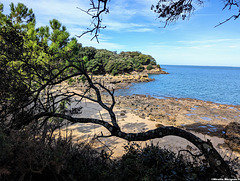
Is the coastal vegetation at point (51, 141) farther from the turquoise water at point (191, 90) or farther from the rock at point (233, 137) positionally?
the turquoise water at point (191, 90)

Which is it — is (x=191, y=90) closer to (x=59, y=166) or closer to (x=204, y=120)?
(x=204, y=120)

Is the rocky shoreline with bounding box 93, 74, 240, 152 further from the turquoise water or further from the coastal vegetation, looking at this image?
the coastal vegetation

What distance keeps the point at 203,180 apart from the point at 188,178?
246 mm

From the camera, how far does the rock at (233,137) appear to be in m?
9.17

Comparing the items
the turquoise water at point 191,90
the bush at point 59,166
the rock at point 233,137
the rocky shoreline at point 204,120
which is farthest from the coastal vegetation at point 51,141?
the turquoise water at point 191,90

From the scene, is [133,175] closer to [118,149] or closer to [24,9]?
[118,149]

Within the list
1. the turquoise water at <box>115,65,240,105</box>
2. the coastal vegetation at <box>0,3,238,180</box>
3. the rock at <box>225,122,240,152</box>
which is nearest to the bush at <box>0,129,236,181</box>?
the coastal vegetation at <box>0,3,238,180</box>

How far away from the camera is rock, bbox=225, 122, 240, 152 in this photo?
9171 mm

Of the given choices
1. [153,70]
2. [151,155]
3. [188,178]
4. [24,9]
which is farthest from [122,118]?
[153,70]

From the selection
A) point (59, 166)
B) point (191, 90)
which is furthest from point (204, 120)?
point (191, 90)

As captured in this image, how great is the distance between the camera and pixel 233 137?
33.2 feet

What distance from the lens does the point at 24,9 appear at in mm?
11508

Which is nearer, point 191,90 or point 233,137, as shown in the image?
point 233,137

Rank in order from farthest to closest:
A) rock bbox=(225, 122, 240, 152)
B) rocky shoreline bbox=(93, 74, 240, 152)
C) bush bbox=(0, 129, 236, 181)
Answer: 1. rocky shoreline bbox=(93, 74, 240, 152)
2. rock bbox=(225, 122, 240, 152)
3. bush bbox=(0, 129, 236, 181)
